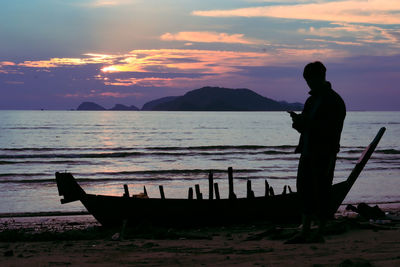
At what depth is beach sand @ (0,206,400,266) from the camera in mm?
5527

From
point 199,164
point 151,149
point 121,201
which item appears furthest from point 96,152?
point 121,201

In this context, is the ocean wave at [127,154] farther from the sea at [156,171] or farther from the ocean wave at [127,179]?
the ocean wave at [127,179]

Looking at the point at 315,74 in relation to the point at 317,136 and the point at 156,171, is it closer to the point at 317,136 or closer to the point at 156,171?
the point at 317,136

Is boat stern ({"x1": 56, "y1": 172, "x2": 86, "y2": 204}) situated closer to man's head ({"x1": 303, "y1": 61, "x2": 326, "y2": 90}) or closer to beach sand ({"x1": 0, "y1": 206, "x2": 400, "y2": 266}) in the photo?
beach sand ({"x1": 0, "y1": 206, "x2": 400, "y2": 266})

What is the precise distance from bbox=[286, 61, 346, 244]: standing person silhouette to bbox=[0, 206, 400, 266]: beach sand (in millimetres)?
667

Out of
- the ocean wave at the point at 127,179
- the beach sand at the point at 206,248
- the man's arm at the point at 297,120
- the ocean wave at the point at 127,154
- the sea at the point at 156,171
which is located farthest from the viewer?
the ocean wave at the point at 127,154

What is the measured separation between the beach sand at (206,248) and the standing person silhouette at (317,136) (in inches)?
26.3

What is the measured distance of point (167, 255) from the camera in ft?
20.1

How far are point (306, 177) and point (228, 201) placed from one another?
3.77 m

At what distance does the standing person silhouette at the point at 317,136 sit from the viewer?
19.9ft

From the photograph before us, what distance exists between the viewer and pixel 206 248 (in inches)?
266

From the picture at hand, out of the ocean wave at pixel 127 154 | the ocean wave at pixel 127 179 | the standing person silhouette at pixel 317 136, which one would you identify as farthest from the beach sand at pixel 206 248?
the ocean wave at pixel 127 154

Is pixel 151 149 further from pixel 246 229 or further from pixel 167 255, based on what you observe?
pixel 167 255

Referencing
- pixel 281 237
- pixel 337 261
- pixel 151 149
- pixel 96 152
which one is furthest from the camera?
pixel 151 149
